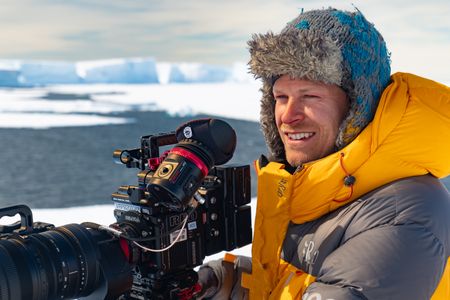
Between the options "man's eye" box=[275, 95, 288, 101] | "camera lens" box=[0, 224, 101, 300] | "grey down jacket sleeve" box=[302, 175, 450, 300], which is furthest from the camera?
"man's eye" box=[275, 95, 288, 101]

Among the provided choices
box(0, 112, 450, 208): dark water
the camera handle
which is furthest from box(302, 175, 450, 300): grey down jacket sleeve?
box(0, 112, 450, 208): dark water

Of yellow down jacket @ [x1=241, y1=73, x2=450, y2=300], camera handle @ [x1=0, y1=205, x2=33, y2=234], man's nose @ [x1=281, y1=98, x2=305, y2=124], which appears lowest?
camera handle @ [x1=0, y1=205, x2=33, y2=234]

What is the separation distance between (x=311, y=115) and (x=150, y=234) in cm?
76

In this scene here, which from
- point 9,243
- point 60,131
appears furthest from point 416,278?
point 60,131

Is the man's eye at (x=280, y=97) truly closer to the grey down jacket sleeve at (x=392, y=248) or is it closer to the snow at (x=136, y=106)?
the grey down jacket sleeve at (x=392, y=248)

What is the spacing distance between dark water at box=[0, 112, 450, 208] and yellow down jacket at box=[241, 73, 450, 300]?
680 centimetres

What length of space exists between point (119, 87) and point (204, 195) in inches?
2024

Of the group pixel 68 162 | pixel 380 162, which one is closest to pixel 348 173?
pixel 380 162

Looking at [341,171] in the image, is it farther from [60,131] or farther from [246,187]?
[60,131]

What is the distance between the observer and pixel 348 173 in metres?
1.81

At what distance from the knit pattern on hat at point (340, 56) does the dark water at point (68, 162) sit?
22.1 ft

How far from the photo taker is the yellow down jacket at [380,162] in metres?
1.75

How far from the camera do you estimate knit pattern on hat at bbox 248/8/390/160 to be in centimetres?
191

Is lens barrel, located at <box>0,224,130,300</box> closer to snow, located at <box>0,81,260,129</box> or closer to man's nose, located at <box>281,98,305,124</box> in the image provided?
man's nose, located at <box>281,98,305,124</box>
